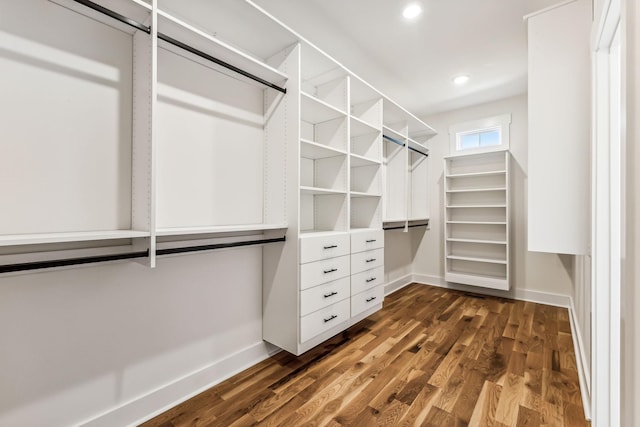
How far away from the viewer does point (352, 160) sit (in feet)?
9.33

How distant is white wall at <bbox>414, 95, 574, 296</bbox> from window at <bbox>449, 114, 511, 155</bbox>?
0.08 m

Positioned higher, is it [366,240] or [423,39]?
[423,39]

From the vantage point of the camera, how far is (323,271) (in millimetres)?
2227

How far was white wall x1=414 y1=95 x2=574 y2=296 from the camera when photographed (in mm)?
3613

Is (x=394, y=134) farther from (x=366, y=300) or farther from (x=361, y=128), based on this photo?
(x=366, y=300)

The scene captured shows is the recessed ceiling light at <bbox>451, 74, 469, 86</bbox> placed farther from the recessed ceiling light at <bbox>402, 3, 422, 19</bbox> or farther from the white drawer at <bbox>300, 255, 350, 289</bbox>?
the white drawer at <bbox>300, 255, 350, 289</bbox>

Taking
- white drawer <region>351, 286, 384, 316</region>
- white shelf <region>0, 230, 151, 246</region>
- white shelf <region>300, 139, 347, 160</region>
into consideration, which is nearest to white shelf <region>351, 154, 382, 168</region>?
white shelf <region>300, 139, 347, 160</region>

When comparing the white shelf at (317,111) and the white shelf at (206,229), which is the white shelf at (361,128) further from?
the white shelf at (206,229)

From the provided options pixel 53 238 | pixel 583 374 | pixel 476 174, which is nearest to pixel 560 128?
pixel 583 374

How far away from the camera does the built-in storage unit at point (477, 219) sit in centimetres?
382

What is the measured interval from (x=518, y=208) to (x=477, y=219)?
1.65ft

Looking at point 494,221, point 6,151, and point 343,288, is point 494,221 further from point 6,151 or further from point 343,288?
point 6,151

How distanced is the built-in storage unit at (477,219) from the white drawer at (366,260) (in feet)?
5.60

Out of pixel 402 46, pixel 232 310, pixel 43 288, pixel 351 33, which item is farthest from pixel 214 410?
pixel 402 46
